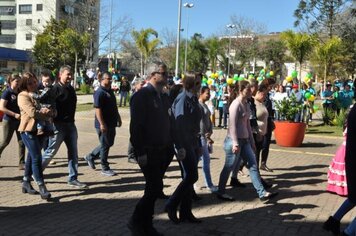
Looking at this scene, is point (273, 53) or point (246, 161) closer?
point (246, 161)

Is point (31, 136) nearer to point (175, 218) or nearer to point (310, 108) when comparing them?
point (175, 218)

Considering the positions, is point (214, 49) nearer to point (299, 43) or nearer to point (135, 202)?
point (299, 43)

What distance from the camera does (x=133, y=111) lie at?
4473 mm

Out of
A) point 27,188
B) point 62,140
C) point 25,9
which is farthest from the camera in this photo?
point 25,9

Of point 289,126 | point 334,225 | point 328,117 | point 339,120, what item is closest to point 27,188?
point 334,225

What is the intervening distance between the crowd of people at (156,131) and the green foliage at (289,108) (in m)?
3.48

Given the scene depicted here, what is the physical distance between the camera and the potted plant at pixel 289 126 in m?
11.6

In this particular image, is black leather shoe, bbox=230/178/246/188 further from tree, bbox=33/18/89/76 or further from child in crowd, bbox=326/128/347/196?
tree, bbox=33/18/89/76

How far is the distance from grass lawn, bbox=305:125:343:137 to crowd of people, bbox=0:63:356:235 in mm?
7158

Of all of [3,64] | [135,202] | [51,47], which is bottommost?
[135,202]

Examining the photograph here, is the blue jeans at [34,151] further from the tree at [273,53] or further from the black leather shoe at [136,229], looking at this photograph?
the tree at [273,53]

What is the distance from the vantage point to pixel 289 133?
38.5 ft

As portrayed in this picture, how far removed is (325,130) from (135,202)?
11.4 meters

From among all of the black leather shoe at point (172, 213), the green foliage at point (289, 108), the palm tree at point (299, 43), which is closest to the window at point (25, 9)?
the palm tree at point (299, 43)
